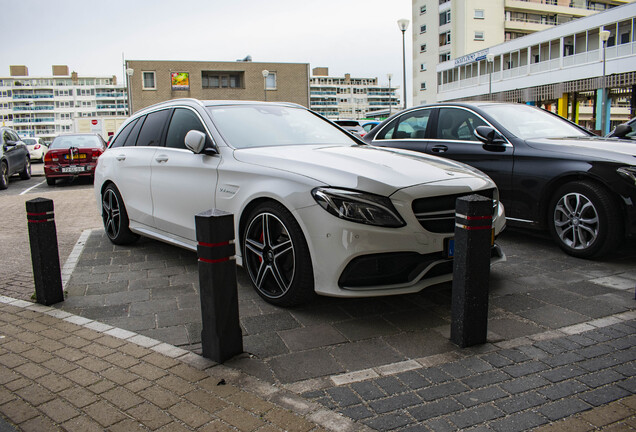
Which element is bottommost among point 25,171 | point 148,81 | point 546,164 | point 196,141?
point 25,171

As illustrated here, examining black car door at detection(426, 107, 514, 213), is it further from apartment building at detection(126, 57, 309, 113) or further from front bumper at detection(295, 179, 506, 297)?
apartment building at detection(126, 57, 309, 113)

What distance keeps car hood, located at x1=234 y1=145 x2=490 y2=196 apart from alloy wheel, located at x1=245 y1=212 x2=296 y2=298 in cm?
43

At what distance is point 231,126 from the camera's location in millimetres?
4734

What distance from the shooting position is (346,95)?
15825cm

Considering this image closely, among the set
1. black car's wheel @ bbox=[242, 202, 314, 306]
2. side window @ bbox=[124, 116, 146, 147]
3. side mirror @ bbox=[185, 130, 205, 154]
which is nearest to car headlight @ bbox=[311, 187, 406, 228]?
black car's wheel @ bbox=[242, 202, 314, 306]

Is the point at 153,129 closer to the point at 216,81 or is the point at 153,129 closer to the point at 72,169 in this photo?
the point at 72,169

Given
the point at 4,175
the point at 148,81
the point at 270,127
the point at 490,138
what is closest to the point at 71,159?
the point at 4,175

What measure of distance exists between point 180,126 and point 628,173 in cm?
430

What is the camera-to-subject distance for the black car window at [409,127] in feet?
23.2

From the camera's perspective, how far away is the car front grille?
357 cm

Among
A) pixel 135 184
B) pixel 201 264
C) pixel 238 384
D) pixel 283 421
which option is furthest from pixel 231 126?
pixel 283 421

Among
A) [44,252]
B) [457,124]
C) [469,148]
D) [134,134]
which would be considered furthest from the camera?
[457,124]

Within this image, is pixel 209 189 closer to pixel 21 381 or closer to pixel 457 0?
pixel 21 381

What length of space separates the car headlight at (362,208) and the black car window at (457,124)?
3.30 meters
